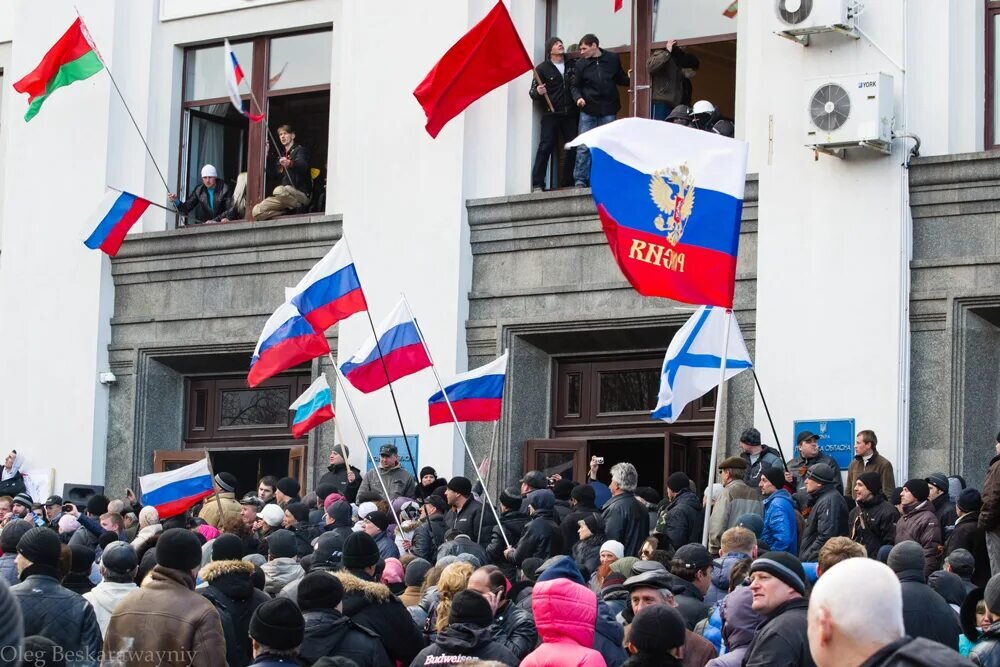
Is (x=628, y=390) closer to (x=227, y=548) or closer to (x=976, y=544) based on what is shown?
(x=976, y=544)

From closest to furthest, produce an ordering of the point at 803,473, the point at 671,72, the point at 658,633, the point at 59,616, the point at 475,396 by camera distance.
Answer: the point at 658,633 < the point at 59,616 < the point at 803,473 < the point at 475,396 < the point at 671,72

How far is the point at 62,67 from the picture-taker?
24031mm

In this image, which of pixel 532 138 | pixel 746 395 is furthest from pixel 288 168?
pixel 746 395

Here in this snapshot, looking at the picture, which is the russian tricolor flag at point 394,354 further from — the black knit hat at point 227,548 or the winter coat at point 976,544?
the black knit hat at point 227,548

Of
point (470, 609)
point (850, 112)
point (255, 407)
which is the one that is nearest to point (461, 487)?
point (850, 112)

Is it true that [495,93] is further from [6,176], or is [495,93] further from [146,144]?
[6,176]

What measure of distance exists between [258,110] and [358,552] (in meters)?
14.9

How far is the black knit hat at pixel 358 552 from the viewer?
1038 cm

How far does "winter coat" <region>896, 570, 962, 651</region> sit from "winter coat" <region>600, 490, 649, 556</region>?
5955 mm

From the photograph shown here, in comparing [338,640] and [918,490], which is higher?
[918,490]

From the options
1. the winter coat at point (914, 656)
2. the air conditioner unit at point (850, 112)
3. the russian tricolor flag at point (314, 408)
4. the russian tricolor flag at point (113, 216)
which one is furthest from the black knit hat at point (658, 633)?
the russian tricolor flag at point (113, 216)

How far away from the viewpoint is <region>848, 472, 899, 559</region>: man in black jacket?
47.8ft

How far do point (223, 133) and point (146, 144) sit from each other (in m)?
1.09

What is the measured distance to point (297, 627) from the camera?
8.35 meters
